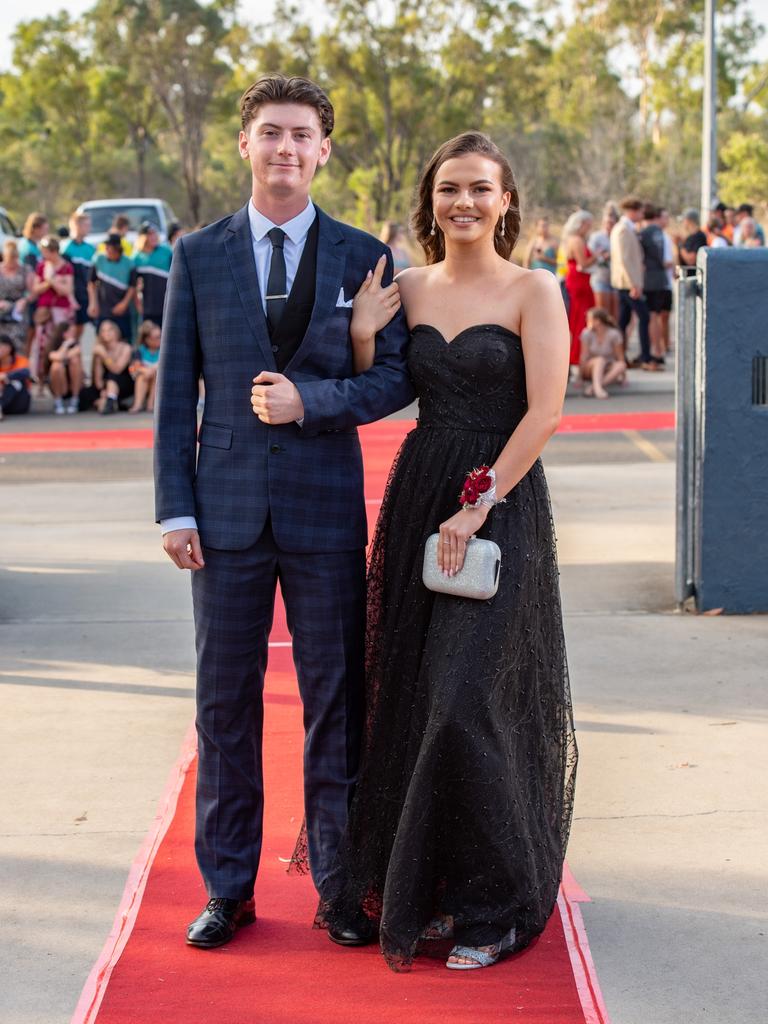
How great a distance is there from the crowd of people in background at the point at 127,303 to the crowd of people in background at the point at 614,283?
0.05 feet

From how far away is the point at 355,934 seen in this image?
3.88 m

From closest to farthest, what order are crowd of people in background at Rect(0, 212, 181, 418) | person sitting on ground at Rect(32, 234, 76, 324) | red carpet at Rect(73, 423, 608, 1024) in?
1. red carpet at Rect(73, 423, 608, 1024)
2. crowd of people in background at Rect(0, 212, 181, 418)
3. person sitting on ground at Rect(32, 234, 76, 324)

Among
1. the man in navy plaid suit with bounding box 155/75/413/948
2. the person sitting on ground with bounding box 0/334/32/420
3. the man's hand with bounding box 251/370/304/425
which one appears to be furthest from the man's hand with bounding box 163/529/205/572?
the person sitting on ground with bounding box 0/334/32/420

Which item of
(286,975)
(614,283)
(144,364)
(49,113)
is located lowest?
(286,975)

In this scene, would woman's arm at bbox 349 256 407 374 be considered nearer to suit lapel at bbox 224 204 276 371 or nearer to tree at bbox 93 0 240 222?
suit lapel at bbox 224 204 276 371

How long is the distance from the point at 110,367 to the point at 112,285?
1.13 meters

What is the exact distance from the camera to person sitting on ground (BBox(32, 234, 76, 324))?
16766 millimetres

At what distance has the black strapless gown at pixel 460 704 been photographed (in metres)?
3.73

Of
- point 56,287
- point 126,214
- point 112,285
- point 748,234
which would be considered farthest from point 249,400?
point 126,214

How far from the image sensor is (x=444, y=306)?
3.93 m

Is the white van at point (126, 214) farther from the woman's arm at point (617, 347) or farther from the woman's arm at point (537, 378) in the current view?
the woman's arm at point (537, 378)

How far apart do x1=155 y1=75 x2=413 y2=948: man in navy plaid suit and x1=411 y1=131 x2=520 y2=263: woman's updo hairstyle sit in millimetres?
206

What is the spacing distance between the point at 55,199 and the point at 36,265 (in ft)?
116
